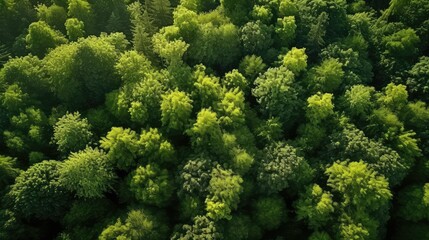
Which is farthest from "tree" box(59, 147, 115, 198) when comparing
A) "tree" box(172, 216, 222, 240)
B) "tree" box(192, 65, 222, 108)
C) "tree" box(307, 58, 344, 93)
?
"tree" box(307, 58, 344, 93)

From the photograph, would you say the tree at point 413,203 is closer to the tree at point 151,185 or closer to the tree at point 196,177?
the tree at point 196,177

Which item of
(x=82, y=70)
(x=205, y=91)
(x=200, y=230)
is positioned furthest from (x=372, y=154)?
(x=82, y=70)

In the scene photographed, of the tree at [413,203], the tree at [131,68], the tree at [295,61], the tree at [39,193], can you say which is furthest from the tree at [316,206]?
the tree at [39,193]

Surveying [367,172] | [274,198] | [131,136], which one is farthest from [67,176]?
[367,172]

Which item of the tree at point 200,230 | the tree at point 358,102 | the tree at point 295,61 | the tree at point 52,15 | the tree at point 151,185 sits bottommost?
the tree at point 200,230

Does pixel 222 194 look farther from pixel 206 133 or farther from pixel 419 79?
pixel 419 79

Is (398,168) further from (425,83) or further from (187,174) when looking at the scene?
(187,174)
